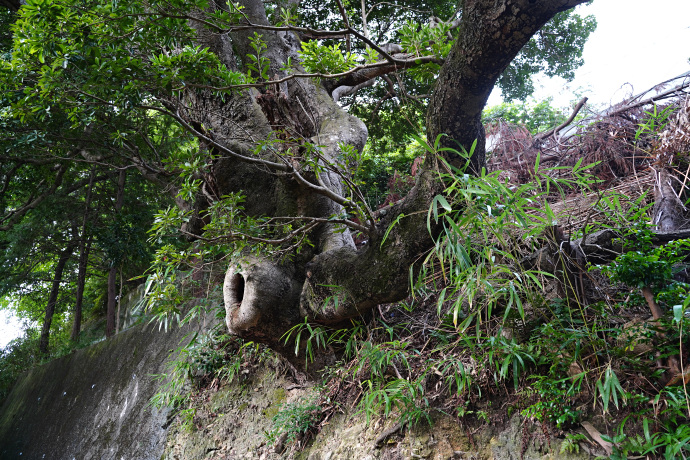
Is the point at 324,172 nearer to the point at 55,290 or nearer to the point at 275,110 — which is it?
the point at 275,110

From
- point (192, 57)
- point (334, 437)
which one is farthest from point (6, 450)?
point (192, 57)

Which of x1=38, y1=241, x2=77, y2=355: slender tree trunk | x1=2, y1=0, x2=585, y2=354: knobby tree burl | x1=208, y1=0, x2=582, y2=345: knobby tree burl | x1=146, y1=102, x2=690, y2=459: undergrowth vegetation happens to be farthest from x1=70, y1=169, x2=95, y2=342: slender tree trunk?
x1=146, y1=102, x2=690, y2=459: undergrowth vegetation

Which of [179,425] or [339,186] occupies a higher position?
[339,186]

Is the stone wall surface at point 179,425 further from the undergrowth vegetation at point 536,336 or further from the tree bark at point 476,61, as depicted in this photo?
the tree bark at point 476,61

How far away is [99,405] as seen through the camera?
6.11m

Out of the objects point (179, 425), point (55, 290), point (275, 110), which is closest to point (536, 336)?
point (275, 110)

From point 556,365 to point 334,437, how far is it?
1.49 m

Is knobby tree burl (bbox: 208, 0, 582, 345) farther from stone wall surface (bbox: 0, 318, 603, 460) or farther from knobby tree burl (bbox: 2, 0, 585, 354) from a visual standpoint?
stone wall surface (bbox: 0, 318, 603, 460)

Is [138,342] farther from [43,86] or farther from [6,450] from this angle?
[6,450]

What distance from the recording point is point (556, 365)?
1.89 m

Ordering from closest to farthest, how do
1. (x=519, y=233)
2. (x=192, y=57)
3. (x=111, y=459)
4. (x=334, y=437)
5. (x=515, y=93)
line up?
(x=519, y=233), (x=192, y=57), (x=334, y=437), (x=111, y=459), (x=515, y=93)

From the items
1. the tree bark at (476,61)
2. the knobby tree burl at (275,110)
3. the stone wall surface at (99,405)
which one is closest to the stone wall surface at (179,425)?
the stone wall surface at (99,405)

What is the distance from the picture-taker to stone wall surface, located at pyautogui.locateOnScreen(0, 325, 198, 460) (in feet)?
16.2

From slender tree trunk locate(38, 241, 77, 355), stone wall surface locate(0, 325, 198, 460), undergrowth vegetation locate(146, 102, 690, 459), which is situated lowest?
stone wall surface locate(0, 325, 198, 460)
